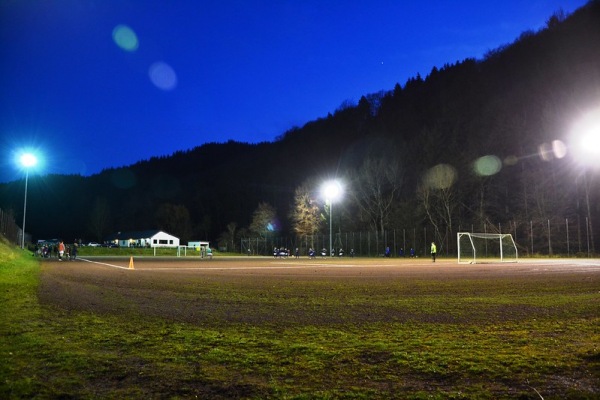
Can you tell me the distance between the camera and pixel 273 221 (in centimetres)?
9325

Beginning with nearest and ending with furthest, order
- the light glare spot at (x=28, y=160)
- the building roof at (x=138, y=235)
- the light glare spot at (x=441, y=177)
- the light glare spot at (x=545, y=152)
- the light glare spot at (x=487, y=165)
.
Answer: the light glare spot at (x=28, y=160)
the light glare spot at (x=545, y=152)
the light glare spot at (x=487, y=165)
the light glare spot at (x=441, y=177)
the building roof at (x=138, y=235)

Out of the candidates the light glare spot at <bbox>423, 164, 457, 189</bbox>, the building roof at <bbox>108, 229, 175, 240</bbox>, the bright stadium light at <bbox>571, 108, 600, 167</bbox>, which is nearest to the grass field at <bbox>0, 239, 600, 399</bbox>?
the bright stadium light at <bbox>571, 108, 600, 167</bbox>

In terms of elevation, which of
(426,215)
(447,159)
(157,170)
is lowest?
(426,215)

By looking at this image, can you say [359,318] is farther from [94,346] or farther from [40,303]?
[40,303]

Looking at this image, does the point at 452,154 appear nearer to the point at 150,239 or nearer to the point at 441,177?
the point at 441,177

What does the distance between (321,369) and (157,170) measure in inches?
7005

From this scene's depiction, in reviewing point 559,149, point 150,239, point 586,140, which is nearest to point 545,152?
point 559,149

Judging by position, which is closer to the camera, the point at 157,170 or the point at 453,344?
the point at 453,344

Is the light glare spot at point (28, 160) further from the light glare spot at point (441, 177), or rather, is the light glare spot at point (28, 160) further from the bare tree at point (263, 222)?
the bare tree at point (263, 222)

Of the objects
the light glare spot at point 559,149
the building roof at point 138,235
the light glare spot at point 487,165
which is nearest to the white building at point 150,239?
the building roof at point 138,235

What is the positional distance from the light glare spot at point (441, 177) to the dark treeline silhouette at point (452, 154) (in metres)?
0.14

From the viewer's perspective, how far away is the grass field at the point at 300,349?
4109mm

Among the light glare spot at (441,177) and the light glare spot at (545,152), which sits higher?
the light glare spot at (545,152)

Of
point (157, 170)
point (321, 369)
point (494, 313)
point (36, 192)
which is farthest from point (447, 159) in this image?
point (36, 192)
